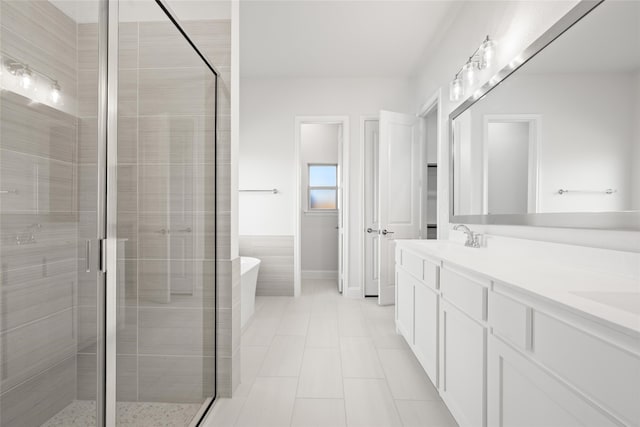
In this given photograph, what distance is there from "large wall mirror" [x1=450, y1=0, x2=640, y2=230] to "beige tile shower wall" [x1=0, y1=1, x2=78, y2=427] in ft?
5.91

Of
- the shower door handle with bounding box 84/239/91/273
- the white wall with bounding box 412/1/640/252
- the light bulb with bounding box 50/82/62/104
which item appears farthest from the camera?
the white wall with bounding box 412/1/640/252

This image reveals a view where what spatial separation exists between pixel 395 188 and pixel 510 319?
2.69 metres

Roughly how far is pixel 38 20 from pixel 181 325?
1.23 metres

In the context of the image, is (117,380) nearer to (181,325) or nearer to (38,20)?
(181,325)

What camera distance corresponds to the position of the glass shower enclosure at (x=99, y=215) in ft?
2.33

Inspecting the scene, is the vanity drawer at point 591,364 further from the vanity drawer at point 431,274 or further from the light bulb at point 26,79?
the light bulb at point 26,79

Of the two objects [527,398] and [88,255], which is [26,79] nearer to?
[88,255]

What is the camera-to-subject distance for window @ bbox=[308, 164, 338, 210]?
221 inches

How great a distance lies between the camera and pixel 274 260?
412cm

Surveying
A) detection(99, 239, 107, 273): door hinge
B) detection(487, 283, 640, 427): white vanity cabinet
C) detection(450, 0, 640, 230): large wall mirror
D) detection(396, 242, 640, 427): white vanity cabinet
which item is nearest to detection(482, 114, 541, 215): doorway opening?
detection(450, 0, 640, 230): large wall mirror

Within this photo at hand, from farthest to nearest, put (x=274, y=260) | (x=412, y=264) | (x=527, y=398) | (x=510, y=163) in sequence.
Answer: (x=274, y=260)
(x=412, y=264)
(x=510, y=163)
(x=527, y=398)

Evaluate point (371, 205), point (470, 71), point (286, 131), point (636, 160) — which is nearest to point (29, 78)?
point (636, 160)

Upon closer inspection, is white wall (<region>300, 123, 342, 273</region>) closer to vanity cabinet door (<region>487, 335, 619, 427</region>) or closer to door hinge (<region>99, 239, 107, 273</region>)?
vanity cabinet door (<region>487, 335, 619, 427</region>)

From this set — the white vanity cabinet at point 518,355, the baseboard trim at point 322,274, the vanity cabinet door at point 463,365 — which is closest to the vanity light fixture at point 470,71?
the white vanity cabinet at point 518,355
